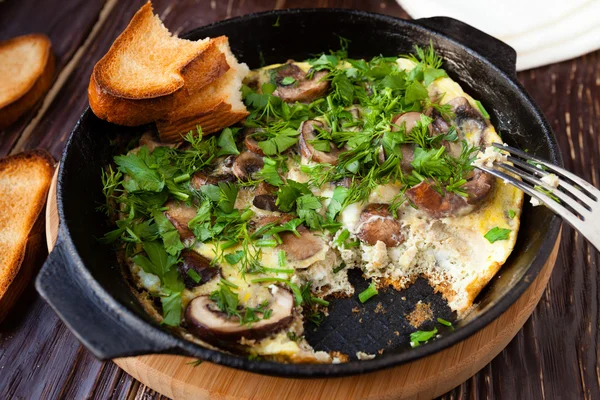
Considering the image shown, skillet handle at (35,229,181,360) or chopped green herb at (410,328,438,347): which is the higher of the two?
skillet handle at (35,229,181,360)

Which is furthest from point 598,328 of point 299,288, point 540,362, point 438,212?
point 299,288

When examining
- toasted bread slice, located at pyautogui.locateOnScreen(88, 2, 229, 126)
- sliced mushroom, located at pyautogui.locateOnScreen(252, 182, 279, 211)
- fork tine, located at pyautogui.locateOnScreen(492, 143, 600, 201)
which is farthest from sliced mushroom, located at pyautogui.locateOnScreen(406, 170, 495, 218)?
toasted bread slice, located at pyautogui.locateOnScreen(88, 2, 229, 126)

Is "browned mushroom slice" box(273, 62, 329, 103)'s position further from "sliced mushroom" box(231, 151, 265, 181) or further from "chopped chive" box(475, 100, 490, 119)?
"chopped chive" box(475, 100, 490, 119)

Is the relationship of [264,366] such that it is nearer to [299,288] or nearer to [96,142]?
[299,288]

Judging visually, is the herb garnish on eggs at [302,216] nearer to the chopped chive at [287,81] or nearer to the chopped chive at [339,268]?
the chopped chive at [339,268]

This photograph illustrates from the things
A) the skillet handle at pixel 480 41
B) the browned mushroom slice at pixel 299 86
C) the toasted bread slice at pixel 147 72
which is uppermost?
the toasted bread slice at pixel 147 72

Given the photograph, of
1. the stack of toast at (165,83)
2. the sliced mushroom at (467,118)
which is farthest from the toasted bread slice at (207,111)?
the sliced mushroom at (467,118)

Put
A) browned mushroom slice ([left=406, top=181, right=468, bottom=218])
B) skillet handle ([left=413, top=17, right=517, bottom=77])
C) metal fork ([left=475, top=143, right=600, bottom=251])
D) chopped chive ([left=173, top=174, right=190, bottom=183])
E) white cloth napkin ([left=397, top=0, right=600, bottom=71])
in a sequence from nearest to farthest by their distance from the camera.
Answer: metal fork ([left=475, top=143, right=600, bottom=251]), browned mushroom slice ([left=406, top=181, right=468, bottom=218]), chopped chive ([left=173, top=174, right=190, bottom=183]), skillet handle ([left=413, top=17, right=517, bottom=77]), white cloth napkin ([left=397, top=0, right=600, bottom=71])
